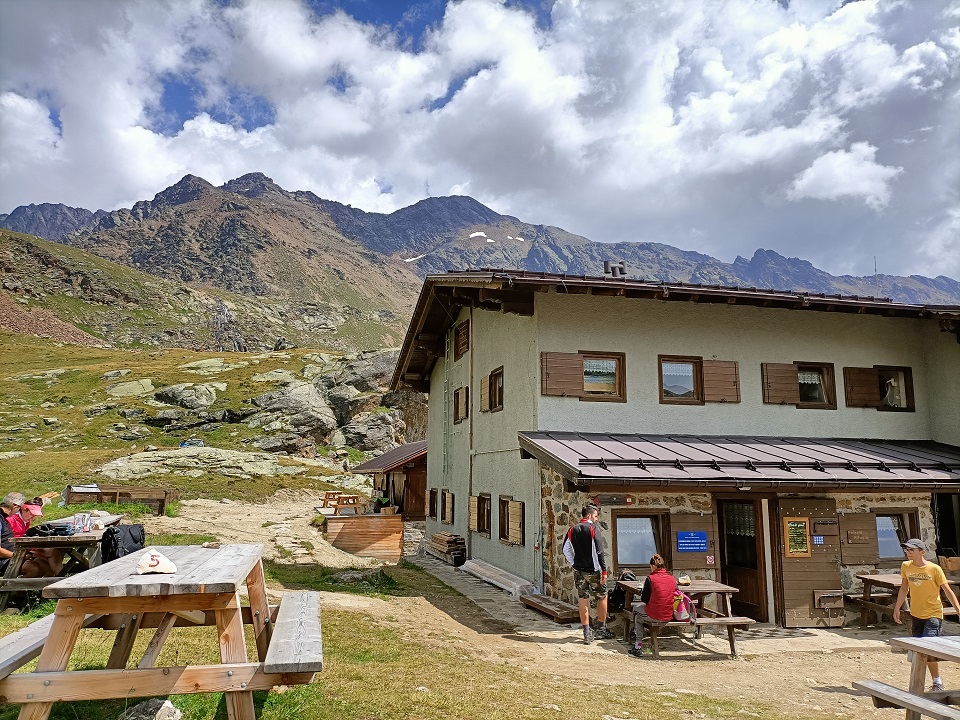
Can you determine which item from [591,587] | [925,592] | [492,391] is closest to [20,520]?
[591,587]

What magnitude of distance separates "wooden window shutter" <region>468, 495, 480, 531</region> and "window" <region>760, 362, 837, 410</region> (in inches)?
348

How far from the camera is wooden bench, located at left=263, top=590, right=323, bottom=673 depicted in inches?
167

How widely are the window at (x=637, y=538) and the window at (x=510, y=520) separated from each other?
309 centimetres

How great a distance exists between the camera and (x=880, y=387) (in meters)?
17.1

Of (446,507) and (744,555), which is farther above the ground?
(446,507)

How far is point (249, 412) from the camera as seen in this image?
57.1 meters

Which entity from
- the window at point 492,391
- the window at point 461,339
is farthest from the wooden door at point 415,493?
the window at point 492,391

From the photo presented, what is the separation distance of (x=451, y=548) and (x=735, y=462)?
10532 millimetres

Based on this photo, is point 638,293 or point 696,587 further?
point 638,293

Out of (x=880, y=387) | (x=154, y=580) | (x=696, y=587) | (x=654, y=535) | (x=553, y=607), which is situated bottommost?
(x=553, y=607)

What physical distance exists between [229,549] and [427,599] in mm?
8436

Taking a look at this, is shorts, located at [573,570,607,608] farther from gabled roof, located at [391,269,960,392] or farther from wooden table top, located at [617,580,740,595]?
gabled roof, located at [391,269,960,392]

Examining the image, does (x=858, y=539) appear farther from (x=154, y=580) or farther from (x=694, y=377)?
(x=154, y=580)

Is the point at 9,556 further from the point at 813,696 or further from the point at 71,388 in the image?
the point at 71,388
